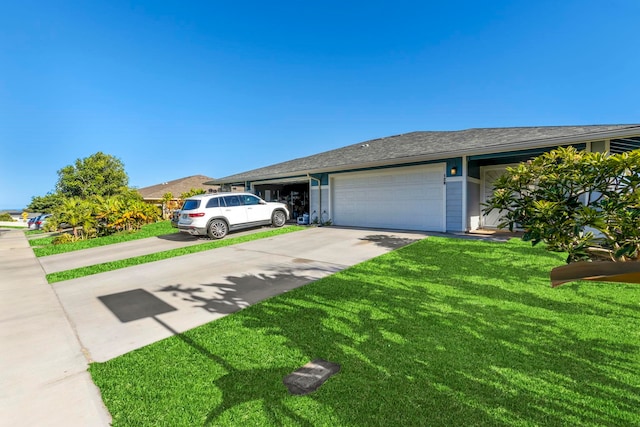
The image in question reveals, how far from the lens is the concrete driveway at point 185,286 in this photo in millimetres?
3672

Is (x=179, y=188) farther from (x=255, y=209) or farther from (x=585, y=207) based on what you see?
(x=585, y=207)

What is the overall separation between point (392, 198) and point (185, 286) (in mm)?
9050

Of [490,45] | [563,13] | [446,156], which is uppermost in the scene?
[490,45]

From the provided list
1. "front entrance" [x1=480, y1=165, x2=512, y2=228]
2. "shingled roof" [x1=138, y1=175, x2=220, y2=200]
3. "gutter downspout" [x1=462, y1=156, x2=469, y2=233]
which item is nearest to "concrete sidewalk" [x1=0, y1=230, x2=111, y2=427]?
"gutter downspout" [x1=462, y1=156, x2=469, y2=233]

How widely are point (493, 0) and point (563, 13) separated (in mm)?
2401

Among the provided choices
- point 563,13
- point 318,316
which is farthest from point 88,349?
point 563,13

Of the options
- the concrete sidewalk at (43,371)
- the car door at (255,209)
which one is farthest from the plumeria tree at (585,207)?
the car door at (255,209)

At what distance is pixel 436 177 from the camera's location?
1080 cm

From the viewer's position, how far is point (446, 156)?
388 inches

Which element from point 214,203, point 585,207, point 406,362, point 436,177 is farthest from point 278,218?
point 585,207

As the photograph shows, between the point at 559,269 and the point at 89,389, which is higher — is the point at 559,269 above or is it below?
above

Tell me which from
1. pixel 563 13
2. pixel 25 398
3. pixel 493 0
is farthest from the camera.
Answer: pixel 493 0

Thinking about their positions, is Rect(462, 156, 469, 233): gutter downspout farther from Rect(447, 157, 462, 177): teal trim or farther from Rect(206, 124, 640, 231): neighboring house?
Rect(447, 157, 462, 177): teal trim

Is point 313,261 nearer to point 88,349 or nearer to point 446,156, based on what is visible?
point 88,349
